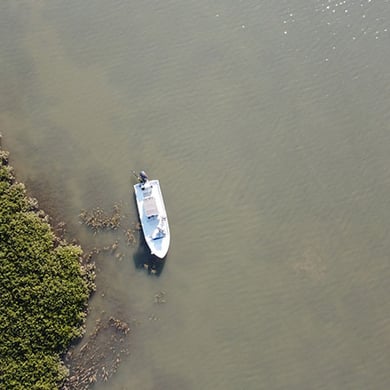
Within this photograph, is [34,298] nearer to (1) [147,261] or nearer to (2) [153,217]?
(1) [147,261]

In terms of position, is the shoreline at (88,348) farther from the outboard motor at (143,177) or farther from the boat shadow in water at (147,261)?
the outboard motor at (143,177)

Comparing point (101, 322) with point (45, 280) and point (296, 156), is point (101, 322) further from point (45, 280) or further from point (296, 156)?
point (296, 156)

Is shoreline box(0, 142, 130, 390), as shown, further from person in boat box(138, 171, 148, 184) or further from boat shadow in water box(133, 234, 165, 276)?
person in boat box(138, 171, 148, 184)

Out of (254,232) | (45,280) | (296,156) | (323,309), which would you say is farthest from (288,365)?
(45,280)

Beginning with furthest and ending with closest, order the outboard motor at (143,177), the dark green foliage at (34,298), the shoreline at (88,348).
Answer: the outboard motor at (143,177)
the shoreline at (88,348)
the dark green foliage at (34,298)


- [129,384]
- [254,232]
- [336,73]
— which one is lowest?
[129,384]

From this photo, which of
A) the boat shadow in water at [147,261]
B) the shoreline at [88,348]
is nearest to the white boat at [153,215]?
the boat shadow in water at [147,261]

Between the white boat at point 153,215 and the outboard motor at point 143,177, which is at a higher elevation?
the outboard motor at point 143,177
